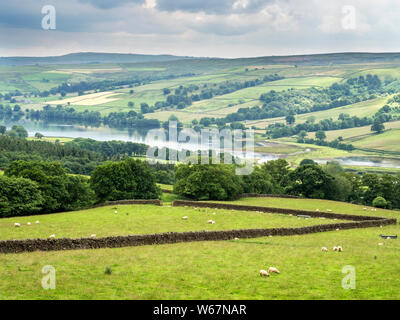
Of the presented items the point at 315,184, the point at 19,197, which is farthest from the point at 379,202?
the point at 19,197

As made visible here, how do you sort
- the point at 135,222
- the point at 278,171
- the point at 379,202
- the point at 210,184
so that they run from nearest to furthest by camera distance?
the point at 135,222 → the point at 210,184 → the point at 379,202 → the point at 278,171

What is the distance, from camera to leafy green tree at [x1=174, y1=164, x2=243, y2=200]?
65.1m

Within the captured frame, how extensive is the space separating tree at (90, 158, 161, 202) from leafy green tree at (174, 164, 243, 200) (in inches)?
164

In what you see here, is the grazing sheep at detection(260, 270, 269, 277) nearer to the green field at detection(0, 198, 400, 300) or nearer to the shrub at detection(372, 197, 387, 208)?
the green field at detection(0, 198, 400, 300)

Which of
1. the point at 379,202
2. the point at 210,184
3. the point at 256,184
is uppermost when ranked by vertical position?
the point at 210,184

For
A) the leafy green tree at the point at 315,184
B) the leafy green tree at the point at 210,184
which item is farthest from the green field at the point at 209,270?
the leafy green tree at the point at 315,184

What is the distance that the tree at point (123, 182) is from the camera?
2463 inches

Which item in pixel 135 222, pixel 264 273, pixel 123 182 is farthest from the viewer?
pixel 123 182

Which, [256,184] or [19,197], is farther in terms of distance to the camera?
[256,184]

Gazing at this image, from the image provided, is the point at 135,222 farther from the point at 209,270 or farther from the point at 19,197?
the point at 209,270

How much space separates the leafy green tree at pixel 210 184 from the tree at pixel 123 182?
4.16 m

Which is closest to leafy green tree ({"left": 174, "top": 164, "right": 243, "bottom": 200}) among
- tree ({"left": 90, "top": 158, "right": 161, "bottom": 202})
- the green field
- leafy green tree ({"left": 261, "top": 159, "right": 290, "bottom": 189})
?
tree ({"left": 90, "top": 158, "right": 161, "bottom": 202})

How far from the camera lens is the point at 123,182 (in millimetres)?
63562

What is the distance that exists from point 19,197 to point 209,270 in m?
30.0
